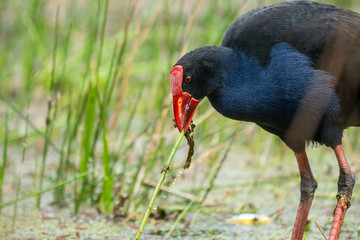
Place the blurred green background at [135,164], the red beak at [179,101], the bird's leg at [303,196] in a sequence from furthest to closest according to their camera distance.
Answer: the blurred green background at [135,164] → the bird's leg at [303,196] → the red beak at [179,101]

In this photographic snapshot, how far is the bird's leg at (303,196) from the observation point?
2.67 meters

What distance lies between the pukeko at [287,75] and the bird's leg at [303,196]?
0.21 metres

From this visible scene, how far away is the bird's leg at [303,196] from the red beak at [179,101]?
0.60 meters

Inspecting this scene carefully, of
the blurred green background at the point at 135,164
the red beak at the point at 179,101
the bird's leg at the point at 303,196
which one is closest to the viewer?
the red beak at the point at 179,101

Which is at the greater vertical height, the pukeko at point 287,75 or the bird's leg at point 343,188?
the pukeko at point 287,75

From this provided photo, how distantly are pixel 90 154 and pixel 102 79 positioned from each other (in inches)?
58.5

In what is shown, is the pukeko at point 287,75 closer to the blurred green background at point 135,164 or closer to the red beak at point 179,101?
the red beak at point 179,101

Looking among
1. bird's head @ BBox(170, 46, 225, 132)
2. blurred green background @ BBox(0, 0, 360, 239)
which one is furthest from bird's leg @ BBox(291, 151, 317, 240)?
bird's head @ BBox(170, 46, 225, 132)

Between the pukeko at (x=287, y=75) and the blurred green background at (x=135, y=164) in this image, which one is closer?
the pukeko at (x=287, y=75)

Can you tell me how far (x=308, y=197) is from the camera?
2746mm

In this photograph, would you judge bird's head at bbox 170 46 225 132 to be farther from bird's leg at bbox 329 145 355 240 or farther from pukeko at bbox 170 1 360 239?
bird's leg at bbox 329 145 355 240

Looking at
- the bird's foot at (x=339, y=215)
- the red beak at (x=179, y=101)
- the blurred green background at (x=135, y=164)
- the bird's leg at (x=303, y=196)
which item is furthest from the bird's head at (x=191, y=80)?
the bird's foot at (x=339, y=215)

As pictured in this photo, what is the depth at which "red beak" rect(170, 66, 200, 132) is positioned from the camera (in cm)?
237

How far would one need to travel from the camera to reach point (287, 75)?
238 centimetres
